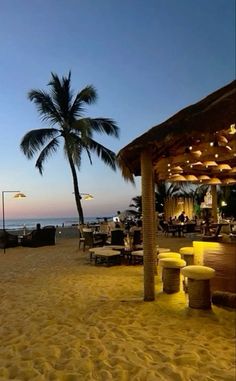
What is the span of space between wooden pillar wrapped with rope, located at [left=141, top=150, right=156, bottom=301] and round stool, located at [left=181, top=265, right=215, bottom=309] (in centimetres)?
73

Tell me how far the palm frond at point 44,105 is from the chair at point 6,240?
539cm

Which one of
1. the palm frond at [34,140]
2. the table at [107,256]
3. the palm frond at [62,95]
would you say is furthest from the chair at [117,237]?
the palm frond at [62,95]

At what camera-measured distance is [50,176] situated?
27.7 metres

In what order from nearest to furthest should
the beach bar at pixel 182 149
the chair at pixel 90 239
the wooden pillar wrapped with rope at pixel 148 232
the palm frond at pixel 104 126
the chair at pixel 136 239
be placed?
the beach bar at pixel 182 149 < the wooden pillar wrapped with rope at pixel 148 232 < the chair at pixel 136 239 < the chair at pixel 90 239 < the palm frond at pixel 104 126

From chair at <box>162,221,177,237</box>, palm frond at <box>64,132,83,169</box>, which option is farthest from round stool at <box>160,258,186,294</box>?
chair at <box>162,221,177,237</box>

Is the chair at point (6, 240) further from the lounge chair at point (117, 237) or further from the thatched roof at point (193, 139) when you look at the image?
the thatched roof at point (193, 139)

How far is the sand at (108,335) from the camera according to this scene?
304cm

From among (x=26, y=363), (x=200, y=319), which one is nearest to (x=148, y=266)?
(x=200, y=319)

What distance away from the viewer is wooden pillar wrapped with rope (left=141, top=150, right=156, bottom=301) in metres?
5.39

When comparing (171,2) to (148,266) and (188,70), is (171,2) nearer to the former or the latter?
(188,70)

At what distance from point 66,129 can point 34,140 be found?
57.9 inches

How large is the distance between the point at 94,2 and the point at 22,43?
3238mm

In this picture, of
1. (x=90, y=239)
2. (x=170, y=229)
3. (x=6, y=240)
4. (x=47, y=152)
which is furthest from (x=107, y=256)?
(x=170, y=229)

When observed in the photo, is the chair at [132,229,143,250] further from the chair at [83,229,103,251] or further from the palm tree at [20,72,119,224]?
the palm tree at [20,72,119,224]
